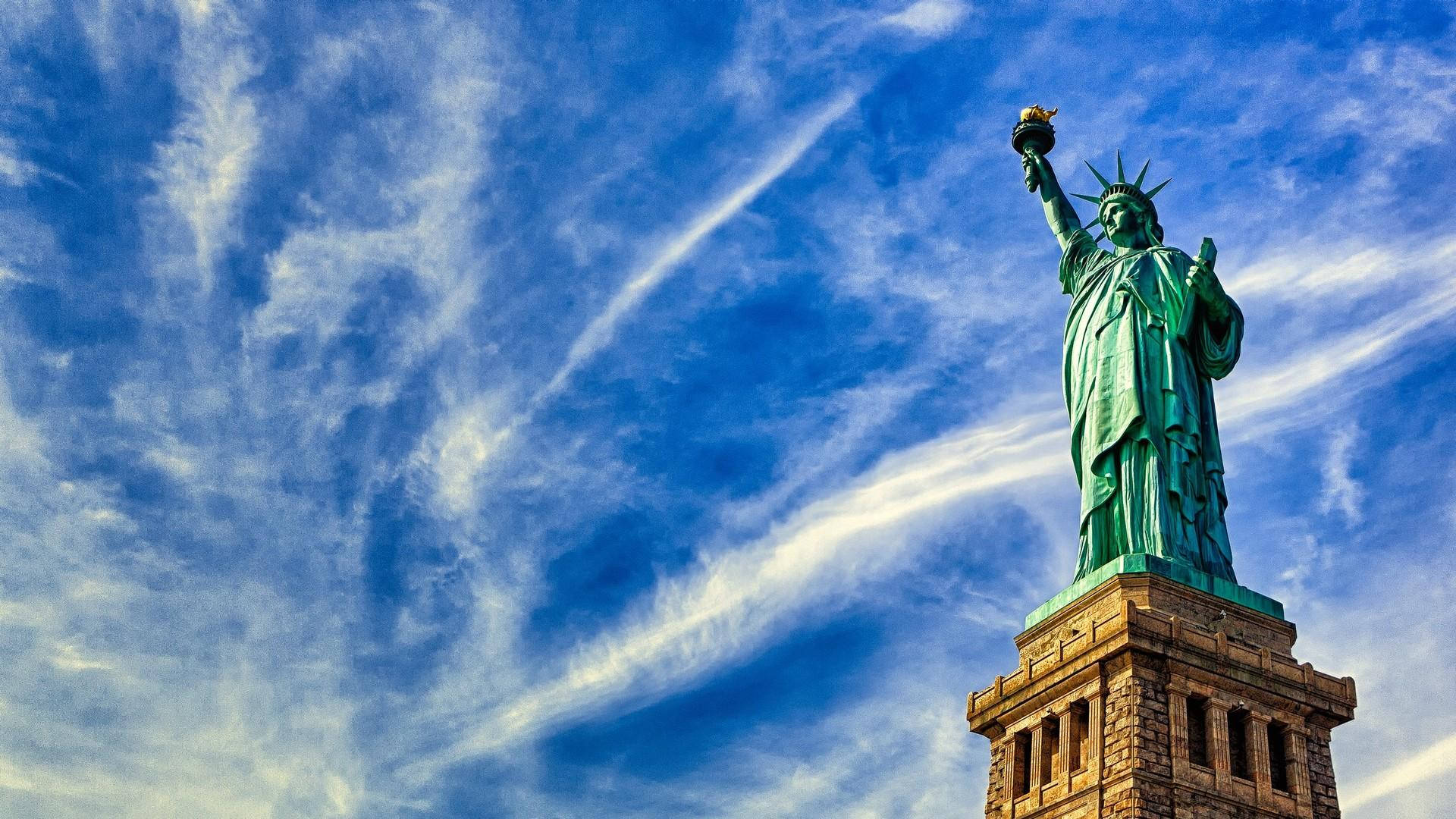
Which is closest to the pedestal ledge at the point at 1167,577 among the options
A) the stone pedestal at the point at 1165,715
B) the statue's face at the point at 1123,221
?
the stone pedestal at the point at 1165,715

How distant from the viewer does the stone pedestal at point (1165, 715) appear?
1032 inches

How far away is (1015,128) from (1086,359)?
8.83 meters

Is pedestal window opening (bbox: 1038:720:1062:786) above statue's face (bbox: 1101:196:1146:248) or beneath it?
beneath

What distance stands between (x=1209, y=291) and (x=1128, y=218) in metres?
3.72

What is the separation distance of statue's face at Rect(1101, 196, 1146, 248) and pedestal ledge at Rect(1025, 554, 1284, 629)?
888 cm

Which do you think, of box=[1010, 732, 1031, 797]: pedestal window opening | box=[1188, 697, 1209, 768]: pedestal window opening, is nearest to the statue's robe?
box=[1188, 697, 1209, 768]: pedestal window opening

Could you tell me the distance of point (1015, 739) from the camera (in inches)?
1157

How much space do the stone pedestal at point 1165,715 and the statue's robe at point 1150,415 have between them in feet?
5.05

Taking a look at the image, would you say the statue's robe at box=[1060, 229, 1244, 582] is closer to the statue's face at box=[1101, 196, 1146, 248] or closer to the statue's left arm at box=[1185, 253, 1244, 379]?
the statue's left arm at box=[1185, 253, 1244, 379]

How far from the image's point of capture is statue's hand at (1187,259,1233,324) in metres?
31.7

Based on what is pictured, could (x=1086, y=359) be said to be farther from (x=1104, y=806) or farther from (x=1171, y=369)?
(x=1104, y=806)

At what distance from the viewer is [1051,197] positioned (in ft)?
122

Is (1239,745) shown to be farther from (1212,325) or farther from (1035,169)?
(1035,169)

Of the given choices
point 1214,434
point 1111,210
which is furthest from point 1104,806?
point 1111,210
